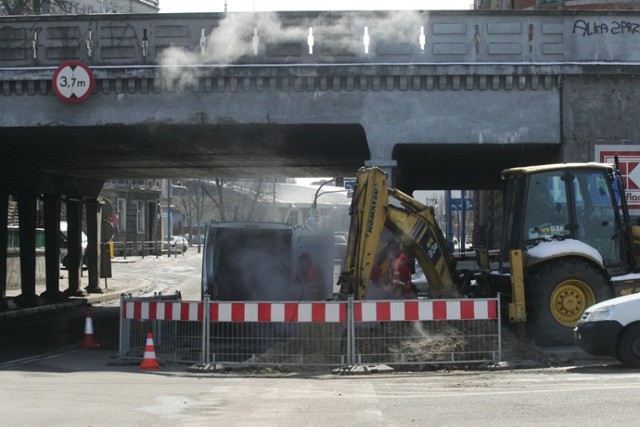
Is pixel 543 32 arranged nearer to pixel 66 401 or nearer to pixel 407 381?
pixel 407 381

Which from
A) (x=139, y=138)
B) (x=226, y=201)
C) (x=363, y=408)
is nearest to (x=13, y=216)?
(x=139, y=138)

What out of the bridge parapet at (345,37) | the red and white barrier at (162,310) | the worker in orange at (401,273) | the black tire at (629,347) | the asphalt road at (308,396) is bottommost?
the asphalt road at (308,396)

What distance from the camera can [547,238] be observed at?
13859 millimetres

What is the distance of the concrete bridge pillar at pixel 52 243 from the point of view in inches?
1061

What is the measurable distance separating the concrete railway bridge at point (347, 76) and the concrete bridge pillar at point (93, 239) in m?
11.0

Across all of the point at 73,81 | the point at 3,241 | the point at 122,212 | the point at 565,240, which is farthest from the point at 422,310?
the point at 122,212

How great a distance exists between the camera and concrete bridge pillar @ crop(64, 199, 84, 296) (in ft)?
93.7

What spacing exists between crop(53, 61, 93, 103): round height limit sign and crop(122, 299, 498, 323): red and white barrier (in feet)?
24.2

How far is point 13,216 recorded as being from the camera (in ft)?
124

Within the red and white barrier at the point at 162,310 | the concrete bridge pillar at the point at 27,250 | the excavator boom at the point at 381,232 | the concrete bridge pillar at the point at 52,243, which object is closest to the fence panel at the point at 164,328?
the red and white barrier at the point at 162,310

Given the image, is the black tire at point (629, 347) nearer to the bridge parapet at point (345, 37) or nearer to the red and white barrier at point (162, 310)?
the red and white barrier at point (162, 310)

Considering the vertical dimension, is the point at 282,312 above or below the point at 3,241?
below

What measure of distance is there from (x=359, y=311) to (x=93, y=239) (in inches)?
741

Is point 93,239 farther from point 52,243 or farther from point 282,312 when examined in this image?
point 282,312
